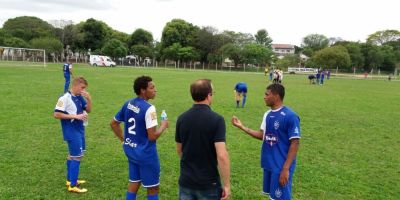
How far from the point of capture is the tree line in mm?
77438

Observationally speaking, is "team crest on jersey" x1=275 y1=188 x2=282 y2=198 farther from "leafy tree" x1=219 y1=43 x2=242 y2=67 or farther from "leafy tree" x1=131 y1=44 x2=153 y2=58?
"leafy tree" x1=131 y1=44 x2=153 y2=58

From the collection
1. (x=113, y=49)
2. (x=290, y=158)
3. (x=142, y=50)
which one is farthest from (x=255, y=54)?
(x=290, y=158)

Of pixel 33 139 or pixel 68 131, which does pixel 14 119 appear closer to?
pixel 33 139

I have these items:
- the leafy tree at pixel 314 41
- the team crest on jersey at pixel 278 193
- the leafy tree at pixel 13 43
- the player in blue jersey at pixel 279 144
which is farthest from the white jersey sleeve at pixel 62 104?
the leafy tree at pixel 314 41

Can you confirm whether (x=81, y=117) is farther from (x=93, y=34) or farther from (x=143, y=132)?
(x=93, y=34)

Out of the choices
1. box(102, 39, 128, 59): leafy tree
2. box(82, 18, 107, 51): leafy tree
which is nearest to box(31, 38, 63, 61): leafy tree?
box(102, 39, 128, 59): leafy tree

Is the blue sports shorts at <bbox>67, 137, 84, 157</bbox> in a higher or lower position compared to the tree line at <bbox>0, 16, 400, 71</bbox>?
lower

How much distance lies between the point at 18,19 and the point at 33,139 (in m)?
97.1

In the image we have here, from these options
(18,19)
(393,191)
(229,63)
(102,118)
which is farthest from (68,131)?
(18,19)

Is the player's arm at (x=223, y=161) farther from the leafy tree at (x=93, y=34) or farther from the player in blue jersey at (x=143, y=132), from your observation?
the leafy tree at (x=93, y=34)

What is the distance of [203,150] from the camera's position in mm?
3299

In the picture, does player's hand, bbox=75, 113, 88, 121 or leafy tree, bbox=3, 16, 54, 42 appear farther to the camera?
leafy tree, bbox=3, 16, 54, 42

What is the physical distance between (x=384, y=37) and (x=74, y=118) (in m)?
118

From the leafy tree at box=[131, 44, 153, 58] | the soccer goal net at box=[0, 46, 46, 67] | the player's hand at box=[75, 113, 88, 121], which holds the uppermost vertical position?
the leafy tree at box=[131, 44, 153, 58]
